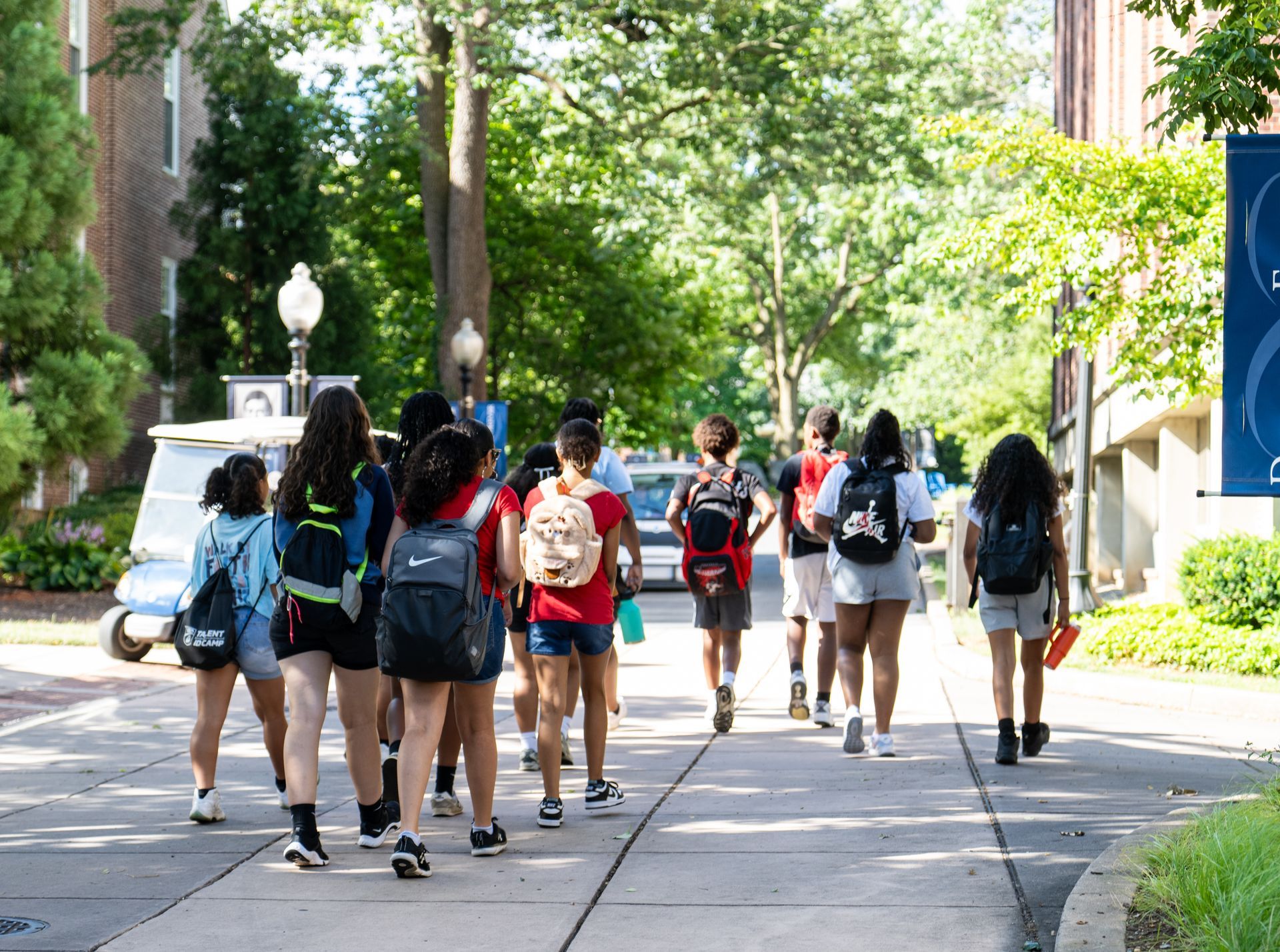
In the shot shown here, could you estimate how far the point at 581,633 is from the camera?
275 inches

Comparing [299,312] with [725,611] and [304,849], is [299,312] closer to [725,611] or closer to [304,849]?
[725,611]

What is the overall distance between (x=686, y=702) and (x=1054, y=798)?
432 cm

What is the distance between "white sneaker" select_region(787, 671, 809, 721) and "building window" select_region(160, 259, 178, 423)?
63.7ft

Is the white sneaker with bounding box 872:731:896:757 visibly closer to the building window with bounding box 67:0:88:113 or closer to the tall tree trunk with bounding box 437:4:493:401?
the tall tree trunk with bounding box 437:4:493:401

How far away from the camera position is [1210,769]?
329 inches

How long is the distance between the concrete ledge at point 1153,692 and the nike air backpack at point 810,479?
3.04m

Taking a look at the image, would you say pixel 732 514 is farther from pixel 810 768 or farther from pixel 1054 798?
pixel 1054 798

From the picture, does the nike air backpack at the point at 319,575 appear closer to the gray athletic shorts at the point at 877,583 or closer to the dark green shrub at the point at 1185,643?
the gray athletic shorts at the point at 877,583

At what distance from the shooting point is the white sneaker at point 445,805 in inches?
282

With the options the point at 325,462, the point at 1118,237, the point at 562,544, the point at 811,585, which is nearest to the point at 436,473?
the point at 325,462

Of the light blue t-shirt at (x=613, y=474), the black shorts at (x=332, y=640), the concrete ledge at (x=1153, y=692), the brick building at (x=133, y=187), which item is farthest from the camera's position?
the brick building at (x=133, y=187)

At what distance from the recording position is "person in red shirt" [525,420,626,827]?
273 inches

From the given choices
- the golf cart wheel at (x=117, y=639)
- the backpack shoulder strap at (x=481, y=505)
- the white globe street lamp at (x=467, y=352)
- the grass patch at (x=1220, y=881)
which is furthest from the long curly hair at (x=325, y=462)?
the white globe street lamp at (x=467, y=352)

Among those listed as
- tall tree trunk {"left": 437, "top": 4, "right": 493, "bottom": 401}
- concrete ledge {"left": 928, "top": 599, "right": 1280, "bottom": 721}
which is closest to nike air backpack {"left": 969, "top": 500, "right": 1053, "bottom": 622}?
concrete ledge {"left": 928, "top": 599, "right": 1280, "bottom": 721}
